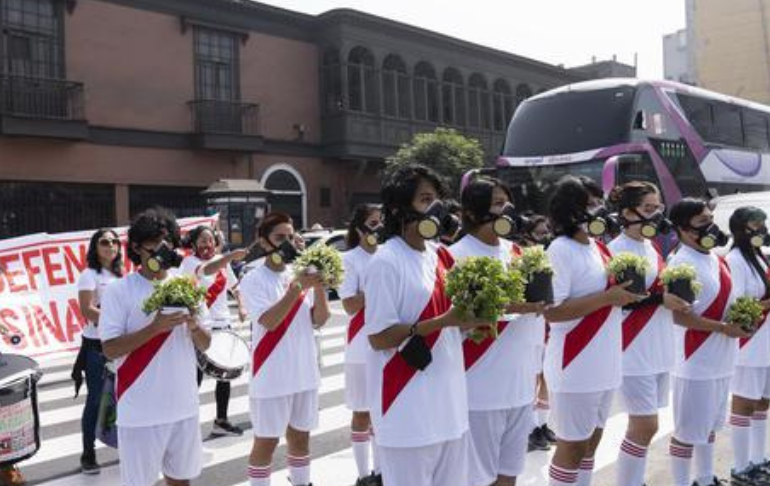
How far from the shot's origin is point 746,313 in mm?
4688

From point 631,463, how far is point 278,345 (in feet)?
7.24

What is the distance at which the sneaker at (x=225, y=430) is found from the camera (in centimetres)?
719

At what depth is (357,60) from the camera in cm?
2816

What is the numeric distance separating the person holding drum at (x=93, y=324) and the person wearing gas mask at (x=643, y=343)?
3.94 metres

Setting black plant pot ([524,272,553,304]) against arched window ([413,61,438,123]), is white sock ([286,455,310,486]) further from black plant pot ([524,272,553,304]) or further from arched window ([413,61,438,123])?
arched window ([413,61,438,123])

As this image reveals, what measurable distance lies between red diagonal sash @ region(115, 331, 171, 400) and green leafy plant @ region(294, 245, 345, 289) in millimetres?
916

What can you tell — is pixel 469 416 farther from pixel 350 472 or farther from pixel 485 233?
pixel 350 472

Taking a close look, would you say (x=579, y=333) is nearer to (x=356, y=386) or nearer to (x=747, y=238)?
(x=747, y=238)

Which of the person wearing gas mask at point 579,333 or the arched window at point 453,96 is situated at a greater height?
the arched window at point 453,96

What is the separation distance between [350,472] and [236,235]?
48.9 feet

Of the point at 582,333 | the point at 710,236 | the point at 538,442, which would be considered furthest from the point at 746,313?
the point at 538,442

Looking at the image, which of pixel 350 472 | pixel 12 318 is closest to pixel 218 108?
pixel 12 318

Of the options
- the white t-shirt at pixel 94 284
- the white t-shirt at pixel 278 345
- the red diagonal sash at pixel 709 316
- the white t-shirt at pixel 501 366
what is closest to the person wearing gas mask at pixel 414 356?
the white t-shirt at pixel 501 366

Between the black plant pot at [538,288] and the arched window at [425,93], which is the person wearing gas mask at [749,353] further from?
the arched window at [425,93]
